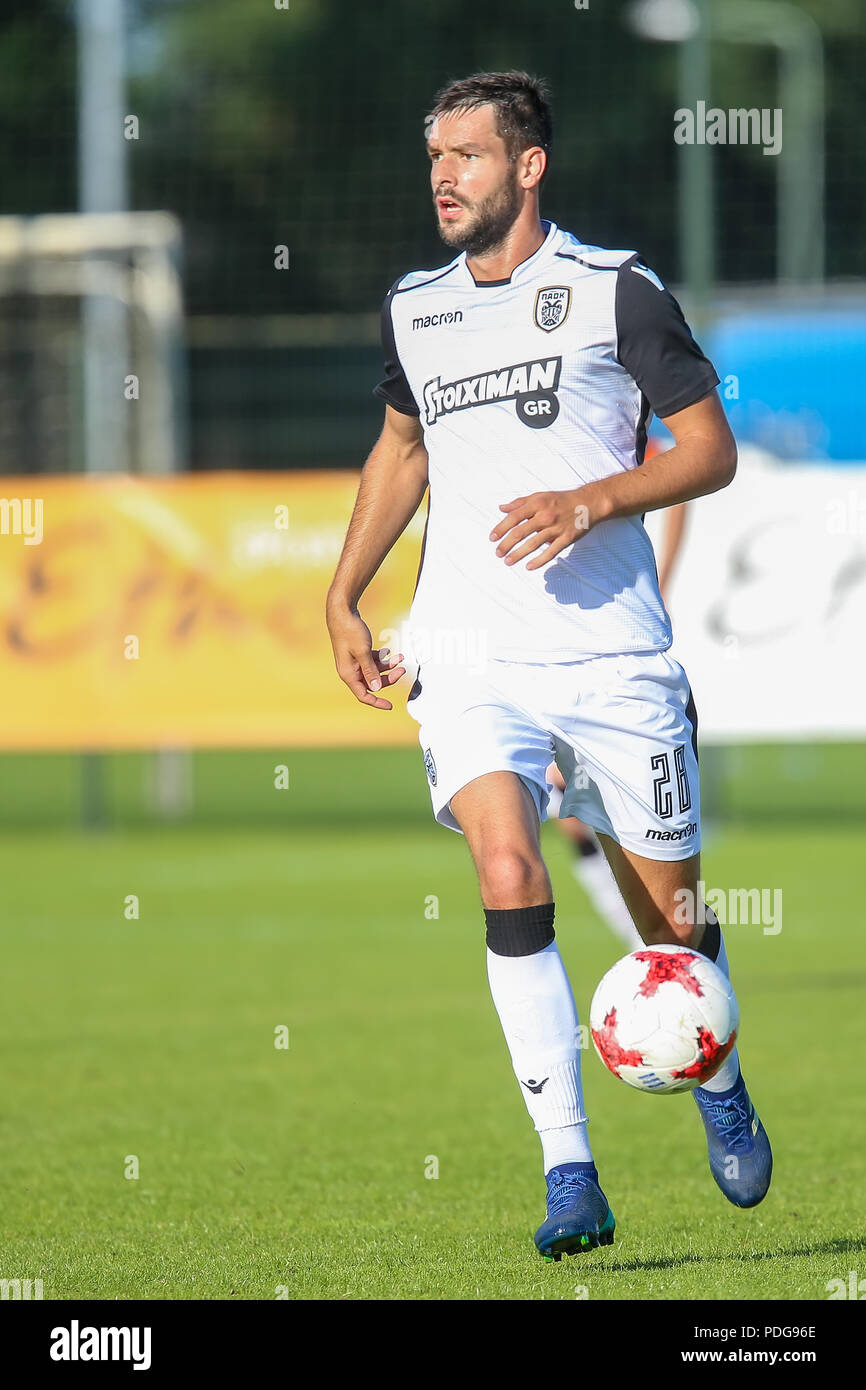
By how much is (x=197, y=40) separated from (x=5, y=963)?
86.8 feet

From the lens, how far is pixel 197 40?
34062 mm

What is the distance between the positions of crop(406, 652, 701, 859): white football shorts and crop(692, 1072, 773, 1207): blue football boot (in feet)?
2.04

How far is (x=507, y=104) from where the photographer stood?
4.80 metres

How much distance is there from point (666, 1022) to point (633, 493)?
111cm

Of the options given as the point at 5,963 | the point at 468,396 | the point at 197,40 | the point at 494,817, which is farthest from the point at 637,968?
the point at 197,40

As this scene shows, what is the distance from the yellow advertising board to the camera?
49.3 feet

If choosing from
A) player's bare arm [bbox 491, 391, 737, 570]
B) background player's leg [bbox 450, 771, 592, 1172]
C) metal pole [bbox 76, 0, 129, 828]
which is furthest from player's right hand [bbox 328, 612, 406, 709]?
metal pole [bbox 76, 0, 129, 828]

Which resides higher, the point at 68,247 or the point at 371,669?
the point at 68,247

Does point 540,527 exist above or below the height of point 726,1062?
above

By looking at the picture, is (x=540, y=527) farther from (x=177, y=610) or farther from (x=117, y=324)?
(x=117, y=324)

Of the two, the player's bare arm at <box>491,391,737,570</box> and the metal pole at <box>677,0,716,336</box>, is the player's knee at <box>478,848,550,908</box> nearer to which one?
the player's bare arm at <box>491,391,737,570</box>

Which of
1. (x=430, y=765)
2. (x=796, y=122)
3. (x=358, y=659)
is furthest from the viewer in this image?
(x=796, y=122)

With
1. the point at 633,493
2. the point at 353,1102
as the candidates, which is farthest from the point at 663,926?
the point at 353,1102

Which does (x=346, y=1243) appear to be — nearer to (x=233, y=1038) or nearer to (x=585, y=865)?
(x=233, y=1038)
